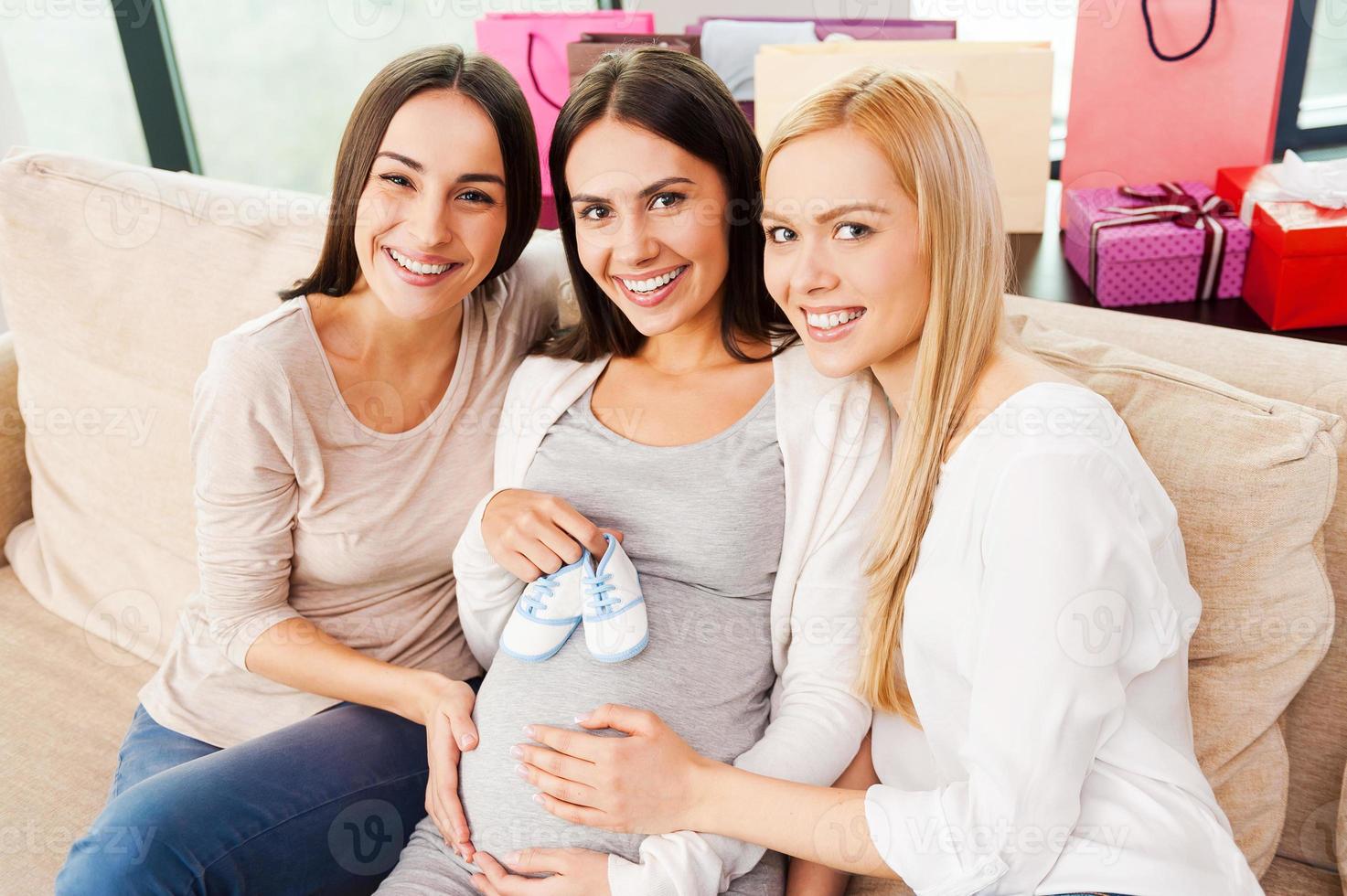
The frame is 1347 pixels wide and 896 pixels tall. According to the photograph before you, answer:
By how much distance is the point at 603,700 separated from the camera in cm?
124

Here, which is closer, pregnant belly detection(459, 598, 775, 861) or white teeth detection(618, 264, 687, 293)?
pregnant belly detection(459, 598, 775, 861)

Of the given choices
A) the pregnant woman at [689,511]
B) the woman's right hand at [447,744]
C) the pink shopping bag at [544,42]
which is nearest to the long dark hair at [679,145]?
the pregnant woman at [689,511]

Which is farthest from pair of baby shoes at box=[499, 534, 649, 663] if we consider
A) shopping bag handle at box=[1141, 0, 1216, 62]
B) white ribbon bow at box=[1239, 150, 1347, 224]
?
shopping bag handle at box=[1141, 0, 1216, 62]

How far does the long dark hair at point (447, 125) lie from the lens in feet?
4.30

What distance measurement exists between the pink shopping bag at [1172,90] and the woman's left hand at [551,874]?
1.58m

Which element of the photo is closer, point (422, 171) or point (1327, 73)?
point (422, 171)

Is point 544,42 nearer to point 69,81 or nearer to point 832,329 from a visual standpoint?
point 832,329

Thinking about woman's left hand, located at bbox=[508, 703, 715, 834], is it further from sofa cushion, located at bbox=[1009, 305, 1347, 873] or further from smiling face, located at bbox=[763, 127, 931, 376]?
sofa cushion, located at bbox=[1009, 305, 1347, 873]

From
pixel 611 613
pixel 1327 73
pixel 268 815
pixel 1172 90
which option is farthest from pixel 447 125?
pixel 1327 73

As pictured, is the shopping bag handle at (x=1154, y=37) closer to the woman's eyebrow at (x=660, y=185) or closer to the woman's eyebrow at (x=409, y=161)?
the woman's eyebrow at (x=660, y=185)

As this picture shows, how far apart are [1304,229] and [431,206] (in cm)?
130

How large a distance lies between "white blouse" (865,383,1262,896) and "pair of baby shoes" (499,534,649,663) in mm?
328

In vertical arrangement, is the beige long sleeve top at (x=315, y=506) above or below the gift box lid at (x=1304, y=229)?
below

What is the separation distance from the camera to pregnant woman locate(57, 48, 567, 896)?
1278mm
